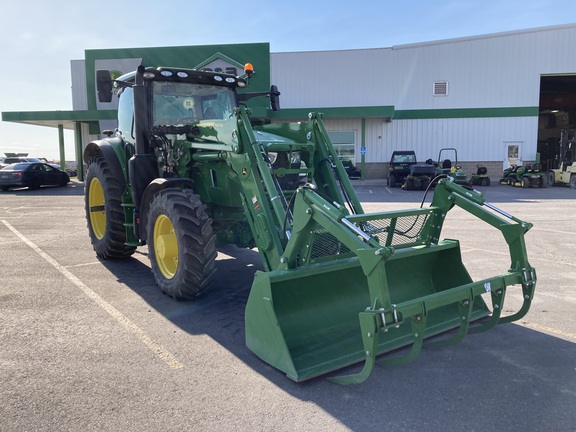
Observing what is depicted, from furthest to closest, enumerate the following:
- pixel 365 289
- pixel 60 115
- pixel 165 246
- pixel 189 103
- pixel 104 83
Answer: pixel 60 115, pixel 189 103, pixel 104 83, pixel 165 246, pixel 365 289

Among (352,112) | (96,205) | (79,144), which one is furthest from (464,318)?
(79,144)

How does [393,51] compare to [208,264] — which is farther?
[393,51]

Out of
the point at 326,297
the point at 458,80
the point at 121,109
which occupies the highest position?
the point at 458,80

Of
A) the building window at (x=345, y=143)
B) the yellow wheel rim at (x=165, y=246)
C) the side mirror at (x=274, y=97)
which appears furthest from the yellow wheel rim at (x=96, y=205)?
the building window at (x=345, y=143)

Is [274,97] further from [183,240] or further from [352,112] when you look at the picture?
[352,112]

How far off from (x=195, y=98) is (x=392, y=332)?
4.20 m

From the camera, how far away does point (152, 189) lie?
548cm

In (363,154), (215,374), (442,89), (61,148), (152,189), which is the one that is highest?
(442,89)

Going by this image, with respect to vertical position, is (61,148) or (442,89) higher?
(442,89)

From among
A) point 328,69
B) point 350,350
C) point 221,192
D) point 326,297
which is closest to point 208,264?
point 221,192

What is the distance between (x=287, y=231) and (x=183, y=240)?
1.24m

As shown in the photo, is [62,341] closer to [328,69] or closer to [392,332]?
[392,332]

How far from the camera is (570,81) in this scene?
98.8 ft

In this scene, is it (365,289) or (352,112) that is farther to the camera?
(352,112)
